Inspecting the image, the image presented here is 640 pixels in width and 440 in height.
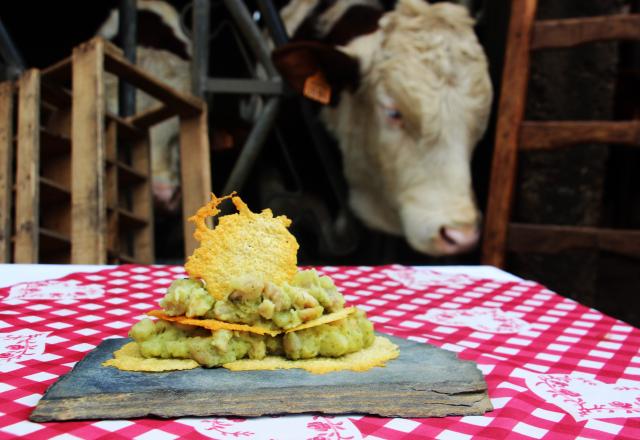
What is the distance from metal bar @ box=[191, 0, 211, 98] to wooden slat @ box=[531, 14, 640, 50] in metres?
1.64

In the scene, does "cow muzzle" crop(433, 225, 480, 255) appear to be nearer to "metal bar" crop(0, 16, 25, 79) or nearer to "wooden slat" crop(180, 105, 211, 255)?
"wooden slat" crop(180, 105, 211, 255)

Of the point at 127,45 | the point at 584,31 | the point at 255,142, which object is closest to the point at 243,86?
the point at 255,142

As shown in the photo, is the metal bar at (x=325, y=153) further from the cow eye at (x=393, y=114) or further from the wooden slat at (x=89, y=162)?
the wooden slat at (x=89, y=162)

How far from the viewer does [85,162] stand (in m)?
2.14

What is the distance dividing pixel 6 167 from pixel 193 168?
2.17 ft

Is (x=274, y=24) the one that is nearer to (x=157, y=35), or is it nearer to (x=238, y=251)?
(x=157, y=35)

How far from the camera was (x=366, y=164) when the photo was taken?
3707 millimetres

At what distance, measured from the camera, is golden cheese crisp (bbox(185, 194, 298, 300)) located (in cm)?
105

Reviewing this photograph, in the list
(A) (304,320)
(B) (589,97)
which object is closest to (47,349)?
(A) (304,320)

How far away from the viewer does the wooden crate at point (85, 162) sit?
2.14 m

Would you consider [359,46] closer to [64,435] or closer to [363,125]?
[363,125]

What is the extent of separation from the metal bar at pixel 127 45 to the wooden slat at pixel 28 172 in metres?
1.01

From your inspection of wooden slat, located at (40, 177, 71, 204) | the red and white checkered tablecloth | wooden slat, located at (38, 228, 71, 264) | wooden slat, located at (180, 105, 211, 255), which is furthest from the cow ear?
the red and white checkered tablecloth

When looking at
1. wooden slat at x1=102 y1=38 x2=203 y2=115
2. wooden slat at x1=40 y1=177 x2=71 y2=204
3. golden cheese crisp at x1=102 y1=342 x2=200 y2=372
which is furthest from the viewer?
wooden slat at x1=40 y1=177 x2=71 y2=204
